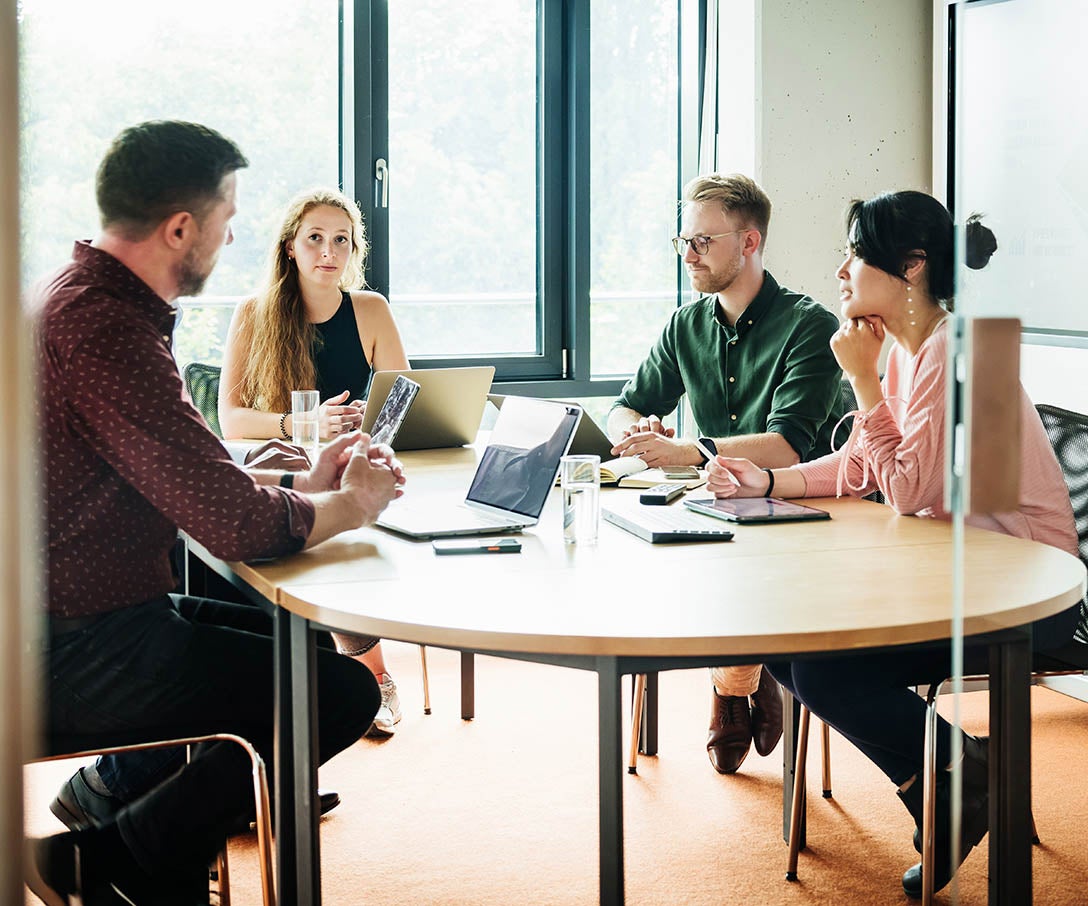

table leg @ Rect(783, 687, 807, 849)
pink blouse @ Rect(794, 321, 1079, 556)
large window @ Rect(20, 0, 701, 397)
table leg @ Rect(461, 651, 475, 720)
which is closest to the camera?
pink blouse @ Rect(794, 321, 1079, 556)

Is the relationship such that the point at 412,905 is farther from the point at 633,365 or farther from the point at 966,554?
the point at 633,365

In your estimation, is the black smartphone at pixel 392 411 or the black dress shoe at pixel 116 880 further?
the black smartphone at pixel 392 411

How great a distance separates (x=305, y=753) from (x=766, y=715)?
1337 mm

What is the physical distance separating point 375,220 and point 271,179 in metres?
0.56

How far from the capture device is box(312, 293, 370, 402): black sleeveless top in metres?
3.02

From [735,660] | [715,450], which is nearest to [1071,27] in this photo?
[735,660]

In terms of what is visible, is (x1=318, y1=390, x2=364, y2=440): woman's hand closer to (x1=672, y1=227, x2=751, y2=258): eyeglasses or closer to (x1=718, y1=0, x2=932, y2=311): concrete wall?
(x1=672, y1=227, x2=751, y2=258): eyeglasses

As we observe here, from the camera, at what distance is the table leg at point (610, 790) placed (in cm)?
123

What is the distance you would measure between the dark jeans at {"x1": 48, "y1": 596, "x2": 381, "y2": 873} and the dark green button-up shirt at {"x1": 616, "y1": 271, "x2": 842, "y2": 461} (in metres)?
1.37

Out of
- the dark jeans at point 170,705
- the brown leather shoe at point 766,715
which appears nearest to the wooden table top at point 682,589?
the dark jeans at point 170,705

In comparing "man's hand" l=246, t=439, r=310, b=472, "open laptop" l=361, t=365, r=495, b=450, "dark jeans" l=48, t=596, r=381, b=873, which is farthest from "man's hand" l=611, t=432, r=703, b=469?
"dark jeans" l=48, t=596, r=381, b=873

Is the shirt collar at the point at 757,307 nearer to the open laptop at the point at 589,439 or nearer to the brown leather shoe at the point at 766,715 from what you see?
the open laptop at the point at 589,439

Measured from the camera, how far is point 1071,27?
978 millimetres

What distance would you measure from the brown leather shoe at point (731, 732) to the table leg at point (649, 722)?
0.48 ft
